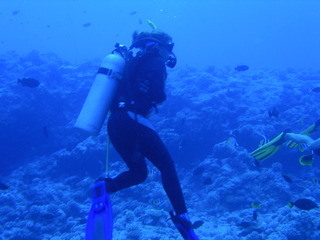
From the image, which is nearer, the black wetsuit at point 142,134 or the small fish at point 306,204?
the black wetsuit at point 142,134

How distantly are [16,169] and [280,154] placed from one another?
11950 mm

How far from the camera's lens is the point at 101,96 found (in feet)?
→ 14.3

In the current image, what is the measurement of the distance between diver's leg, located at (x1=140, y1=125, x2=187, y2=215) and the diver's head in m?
1.26

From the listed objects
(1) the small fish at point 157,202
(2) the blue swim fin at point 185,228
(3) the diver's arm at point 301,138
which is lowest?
(1) the small fish at point 157,202

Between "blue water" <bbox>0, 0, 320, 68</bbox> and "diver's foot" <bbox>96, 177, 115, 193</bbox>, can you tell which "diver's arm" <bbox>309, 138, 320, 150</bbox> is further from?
"blue water" <bbox>0, 0, 320, 68</bbox>

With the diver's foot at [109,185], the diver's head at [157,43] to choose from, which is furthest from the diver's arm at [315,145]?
the diver's foot at [109,185]

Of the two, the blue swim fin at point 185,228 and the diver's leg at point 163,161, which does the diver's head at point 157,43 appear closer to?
the diver's leg at point 163,161

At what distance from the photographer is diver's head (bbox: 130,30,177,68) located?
14.0ft

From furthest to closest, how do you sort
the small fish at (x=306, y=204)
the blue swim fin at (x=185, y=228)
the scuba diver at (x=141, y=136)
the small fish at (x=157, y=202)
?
the small fish at (x=157, y=202) < the small fish at (x=306, y=204) < the scuba diver at (x=141, y=136) < the blue swim fin at (x=185, y=228)

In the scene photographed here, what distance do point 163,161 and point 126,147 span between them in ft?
1.86

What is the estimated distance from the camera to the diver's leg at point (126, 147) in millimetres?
3834

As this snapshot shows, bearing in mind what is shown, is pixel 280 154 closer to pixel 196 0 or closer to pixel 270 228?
pixel 270 228

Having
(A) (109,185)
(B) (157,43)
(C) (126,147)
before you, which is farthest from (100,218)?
(B) (157,43)

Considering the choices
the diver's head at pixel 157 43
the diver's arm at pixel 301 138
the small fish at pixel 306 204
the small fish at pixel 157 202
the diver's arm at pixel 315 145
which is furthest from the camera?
the small fish at pixel 157 202
